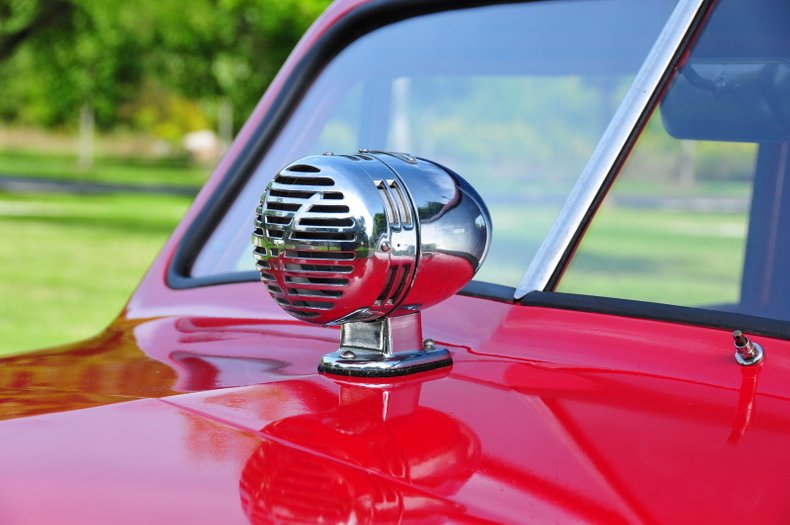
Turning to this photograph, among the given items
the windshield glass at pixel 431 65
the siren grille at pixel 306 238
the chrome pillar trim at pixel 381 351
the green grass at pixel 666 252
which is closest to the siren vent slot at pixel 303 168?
the siren grille at pixel 306 238

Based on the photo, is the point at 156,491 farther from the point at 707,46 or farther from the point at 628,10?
the point at 628,10

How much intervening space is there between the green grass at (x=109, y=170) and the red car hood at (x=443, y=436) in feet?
111

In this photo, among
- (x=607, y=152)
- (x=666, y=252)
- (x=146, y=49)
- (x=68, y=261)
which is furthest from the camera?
(x=146, y=49)

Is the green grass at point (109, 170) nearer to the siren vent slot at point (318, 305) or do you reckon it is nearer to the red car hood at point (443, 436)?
the red car hood at point (443, 436)

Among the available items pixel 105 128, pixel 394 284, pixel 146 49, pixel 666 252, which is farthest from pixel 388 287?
pixel 105 128

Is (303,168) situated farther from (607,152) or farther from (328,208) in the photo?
(607,152)

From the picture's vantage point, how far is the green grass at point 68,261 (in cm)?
879

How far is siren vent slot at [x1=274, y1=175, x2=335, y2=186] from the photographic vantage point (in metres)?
1.16

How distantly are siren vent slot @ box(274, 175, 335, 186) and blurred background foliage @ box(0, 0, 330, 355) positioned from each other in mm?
6631

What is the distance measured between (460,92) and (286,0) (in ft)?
51.6

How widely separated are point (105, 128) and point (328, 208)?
4878cm

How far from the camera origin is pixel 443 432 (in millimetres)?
1165

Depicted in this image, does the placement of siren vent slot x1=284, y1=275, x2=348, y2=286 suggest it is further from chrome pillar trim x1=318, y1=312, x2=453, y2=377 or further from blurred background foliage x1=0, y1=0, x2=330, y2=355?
blurred background foliage x1=0, y1=0, x2=330, y2=355

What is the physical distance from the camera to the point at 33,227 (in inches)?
674
